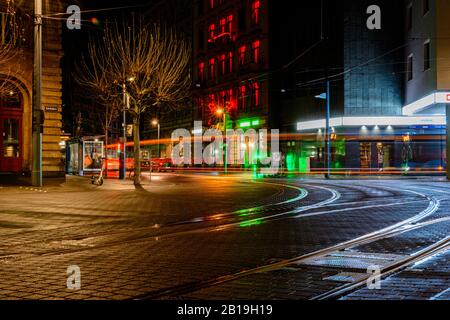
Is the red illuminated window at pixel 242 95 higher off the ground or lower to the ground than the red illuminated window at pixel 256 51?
lower

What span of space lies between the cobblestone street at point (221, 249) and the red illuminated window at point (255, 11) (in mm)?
44894

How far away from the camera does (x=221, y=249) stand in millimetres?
9992

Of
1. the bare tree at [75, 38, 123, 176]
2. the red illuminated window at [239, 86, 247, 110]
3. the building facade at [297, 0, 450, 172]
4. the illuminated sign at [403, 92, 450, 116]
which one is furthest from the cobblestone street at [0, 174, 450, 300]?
the red illuminated window at [239, 86, 247, 110]

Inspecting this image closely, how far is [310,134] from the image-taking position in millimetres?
54000

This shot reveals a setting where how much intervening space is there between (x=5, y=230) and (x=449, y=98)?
29.9 metres

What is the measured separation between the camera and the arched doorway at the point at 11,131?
95.7ft

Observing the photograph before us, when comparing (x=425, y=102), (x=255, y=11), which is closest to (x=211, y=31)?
(x=255, y=11)

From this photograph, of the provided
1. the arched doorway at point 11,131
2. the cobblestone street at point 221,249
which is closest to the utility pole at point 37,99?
the cobblestone street at point 221,249

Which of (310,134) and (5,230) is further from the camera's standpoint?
(310,134)

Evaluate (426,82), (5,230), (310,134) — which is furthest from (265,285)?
(310,134)

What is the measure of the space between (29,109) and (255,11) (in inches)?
1425

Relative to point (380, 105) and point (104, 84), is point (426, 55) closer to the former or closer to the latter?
point (380, 105)

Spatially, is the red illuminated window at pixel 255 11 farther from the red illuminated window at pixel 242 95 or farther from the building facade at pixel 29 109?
the building facade at pixel 29 109
